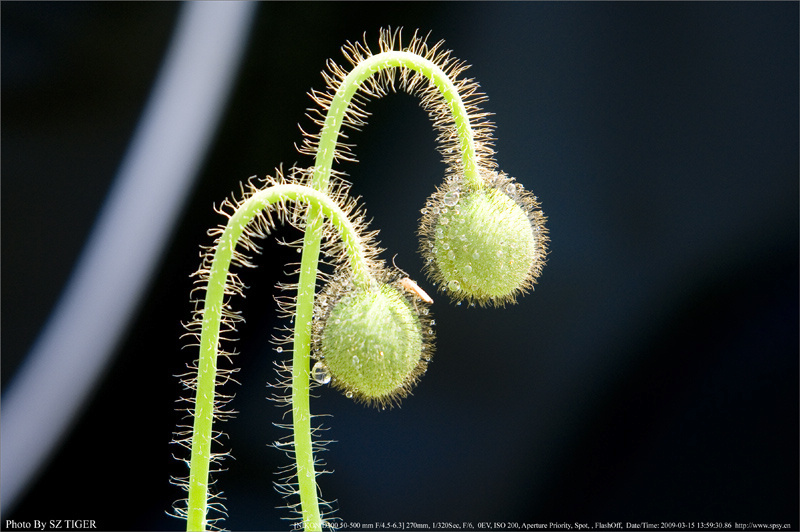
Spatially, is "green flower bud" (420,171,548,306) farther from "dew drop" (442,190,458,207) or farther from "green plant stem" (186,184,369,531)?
"green plant stem" (186,184,369,531)

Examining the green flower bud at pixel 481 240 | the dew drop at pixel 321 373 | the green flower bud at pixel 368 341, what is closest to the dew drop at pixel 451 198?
the green flower bud at pixel 481 240

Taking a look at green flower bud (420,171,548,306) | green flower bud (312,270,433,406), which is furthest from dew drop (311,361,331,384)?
green flower bud (420,171,548,306)

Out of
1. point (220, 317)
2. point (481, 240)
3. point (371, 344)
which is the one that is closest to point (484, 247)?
point (481, 240)

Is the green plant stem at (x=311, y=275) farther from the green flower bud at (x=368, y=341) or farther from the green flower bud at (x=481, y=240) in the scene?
the green flower bud at (x=481, y=240)

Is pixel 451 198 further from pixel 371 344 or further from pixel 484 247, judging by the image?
pixel 371 344

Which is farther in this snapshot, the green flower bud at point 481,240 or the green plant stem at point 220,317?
the green flower bud at point 481,240

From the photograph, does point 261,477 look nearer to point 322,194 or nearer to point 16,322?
point 16,322

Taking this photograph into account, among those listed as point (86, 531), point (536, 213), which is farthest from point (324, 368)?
point (86, 531)
